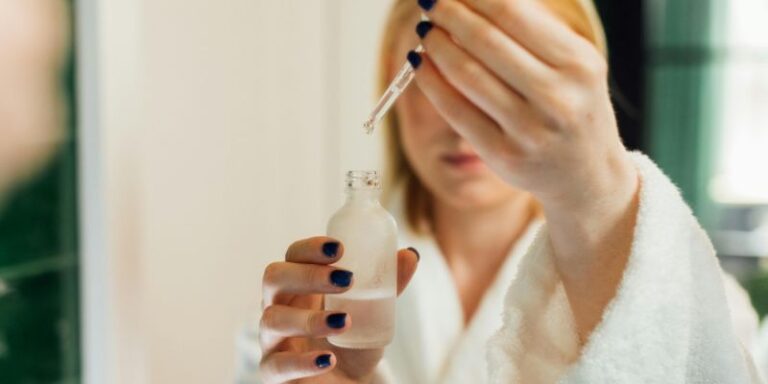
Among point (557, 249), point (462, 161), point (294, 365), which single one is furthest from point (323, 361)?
point (462, 161)

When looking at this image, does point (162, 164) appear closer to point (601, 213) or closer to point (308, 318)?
point (308, 318)

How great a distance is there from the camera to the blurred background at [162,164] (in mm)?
647

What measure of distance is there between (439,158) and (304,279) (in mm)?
328

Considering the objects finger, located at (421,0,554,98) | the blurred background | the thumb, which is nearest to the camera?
finger, located at (421,0,554,98)

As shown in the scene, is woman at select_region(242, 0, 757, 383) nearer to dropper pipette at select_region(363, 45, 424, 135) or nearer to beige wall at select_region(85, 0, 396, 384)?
dropper pipette at select_region(363, 45, 424, 135)

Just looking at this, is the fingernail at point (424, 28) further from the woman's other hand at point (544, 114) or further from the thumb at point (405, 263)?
the thumb at point (405, 263)

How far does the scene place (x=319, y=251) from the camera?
0.42 m

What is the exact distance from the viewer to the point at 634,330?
0.40m

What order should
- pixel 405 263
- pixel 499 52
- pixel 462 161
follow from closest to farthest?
pixel 499 52 → pixel 405 263 → pixel 462 161

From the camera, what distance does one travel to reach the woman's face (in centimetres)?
68

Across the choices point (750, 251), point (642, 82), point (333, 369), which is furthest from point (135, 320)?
point (750, 251)

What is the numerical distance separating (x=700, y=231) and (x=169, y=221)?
503 millimetres

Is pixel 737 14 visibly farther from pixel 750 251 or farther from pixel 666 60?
pixel 750 251

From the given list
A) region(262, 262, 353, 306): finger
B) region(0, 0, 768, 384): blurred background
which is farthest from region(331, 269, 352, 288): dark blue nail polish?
region(0, 0, 768, 384): blurred background
